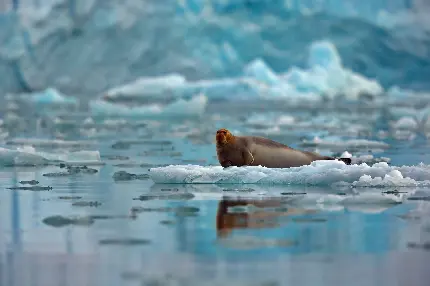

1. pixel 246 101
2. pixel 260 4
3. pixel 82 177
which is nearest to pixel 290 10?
pixel 260 4

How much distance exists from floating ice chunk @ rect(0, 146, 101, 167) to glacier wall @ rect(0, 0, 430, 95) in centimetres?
2021

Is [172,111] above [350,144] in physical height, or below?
above

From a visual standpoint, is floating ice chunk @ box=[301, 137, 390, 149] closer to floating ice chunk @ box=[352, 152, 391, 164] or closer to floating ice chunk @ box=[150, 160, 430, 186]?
floating ice chunk @ box=[352, 152, 391, 164]

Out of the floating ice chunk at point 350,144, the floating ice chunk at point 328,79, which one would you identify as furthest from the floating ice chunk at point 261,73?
the floating ice chunk at point 350,144

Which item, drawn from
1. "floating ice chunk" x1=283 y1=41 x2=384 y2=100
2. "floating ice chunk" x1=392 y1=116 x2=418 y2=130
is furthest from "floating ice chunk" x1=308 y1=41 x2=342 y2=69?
"floating ice chunk" x1=392 y1=116 x2=418 y2=130

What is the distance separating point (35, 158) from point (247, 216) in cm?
371

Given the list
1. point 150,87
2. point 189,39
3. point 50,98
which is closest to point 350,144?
point 150,87

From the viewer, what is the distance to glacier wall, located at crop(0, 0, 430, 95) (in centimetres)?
2844

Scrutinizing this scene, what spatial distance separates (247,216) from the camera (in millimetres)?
4648

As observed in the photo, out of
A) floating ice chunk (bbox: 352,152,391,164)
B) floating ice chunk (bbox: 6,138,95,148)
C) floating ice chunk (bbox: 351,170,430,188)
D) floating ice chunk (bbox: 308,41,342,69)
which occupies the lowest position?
floating ice chunk (bbox: 351,170,430,188)

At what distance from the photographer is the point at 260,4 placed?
95.2ft

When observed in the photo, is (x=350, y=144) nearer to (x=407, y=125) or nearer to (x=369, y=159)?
(x=369, y=159)

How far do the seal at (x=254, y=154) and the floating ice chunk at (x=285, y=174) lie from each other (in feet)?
0.63

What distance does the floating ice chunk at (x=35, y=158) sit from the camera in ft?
25.9
